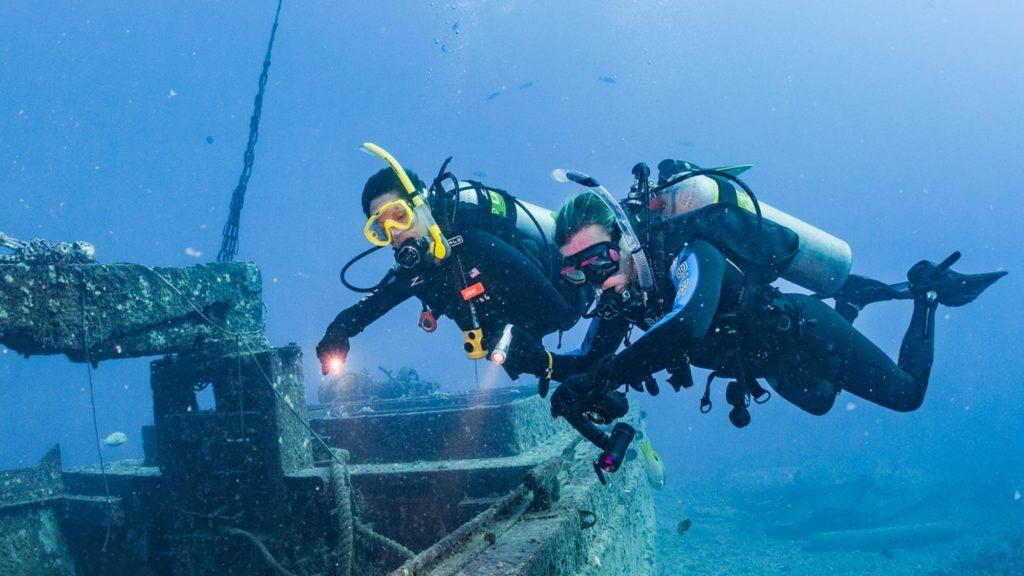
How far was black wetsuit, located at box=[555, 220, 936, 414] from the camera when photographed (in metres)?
2.85

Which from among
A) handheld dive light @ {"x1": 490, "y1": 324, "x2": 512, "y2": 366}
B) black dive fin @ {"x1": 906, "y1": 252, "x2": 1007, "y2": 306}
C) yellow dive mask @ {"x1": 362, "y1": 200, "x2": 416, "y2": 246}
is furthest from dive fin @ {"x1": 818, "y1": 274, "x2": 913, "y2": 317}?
yellow dive mask @ {"x1": 362, "y1": 200, "x2": 416, "y2": 246}

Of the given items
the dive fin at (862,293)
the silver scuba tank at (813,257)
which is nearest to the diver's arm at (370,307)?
the silver scuba tank at (813,257)

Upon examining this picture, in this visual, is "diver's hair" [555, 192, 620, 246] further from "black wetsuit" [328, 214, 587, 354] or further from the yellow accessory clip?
the yellow accessory clip

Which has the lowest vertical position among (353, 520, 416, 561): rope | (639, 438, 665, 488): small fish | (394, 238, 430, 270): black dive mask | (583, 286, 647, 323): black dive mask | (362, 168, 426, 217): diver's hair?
(639, 438, 665, 488): small fish

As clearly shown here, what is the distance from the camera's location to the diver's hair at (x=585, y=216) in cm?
357

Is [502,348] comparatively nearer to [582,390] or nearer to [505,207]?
[582,390]

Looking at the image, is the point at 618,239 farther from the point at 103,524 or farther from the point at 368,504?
the point at 103,524

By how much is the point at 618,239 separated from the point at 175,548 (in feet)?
17.0

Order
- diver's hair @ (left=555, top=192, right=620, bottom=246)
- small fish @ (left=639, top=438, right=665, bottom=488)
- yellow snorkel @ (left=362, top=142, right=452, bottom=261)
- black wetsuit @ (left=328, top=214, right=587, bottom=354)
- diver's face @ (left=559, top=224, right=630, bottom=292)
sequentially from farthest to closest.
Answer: small fish @ (left=639, top=438, right=665, bottom=488) → black wetsuit @ (left=328, top=214, right=587, bottom=354) → yellow snorkel @ (left=362, top=142, right=452, bottom=261) → diver's hair @ (left=555, top=192, right=620, bottom=246) → diver's face @ (left=559, top=224, right=630, bottom=292)

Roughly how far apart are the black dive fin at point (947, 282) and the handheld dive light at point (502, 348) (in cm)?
394

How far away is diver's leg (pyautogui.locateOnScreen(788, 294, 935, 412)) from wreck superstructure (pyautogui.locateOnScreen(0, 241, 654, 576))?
212cm

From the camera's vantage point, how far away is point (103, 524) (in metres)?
5.68

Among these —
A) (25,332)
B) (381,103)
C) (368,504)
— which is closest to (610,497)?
(368,504)

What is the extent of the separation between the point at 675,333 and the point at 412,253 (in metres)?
2.10
